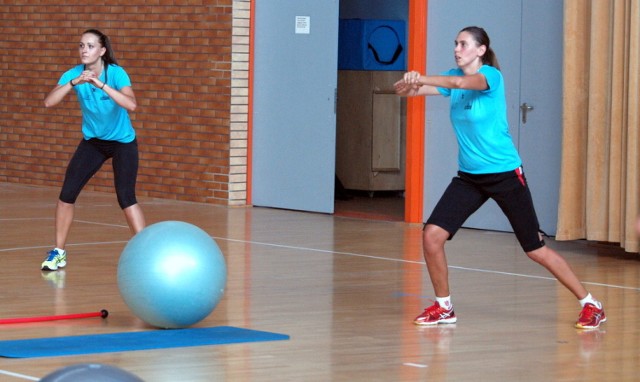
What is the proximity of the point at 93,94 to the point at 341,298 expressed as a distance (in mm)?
2204

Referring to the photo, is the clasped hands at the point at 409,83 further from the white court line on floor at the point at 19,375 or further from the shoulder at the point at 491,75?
the white court line on floor at the point at 19,375

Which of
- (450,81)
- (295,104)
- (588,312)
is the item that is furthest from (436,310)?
(295,104)

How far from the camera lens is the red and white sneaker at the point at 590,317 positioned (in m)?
7.52

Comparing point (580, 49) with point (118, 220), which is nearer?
point (580, 49)

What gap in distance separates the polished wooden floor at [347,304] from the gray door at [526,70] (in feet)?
1.76

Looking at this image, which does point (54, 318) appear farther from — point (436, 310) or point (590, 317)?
point (590, 317)

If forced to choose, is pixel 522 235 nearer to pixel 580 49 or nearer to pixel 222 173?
pixel 580 49

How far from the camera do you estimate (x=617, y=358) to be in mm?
6750

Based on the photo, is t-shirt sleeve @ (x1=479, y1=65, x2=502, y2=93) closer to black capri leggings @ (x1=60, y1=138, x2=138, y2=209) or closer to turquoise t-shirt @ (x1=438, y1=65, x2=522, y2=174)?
turquoise t-shirt @ (x1=438, y1=65, x2=522, y2=174)

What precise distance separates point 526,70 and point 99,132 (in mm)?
4459

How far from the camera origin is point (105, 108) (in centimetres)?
909

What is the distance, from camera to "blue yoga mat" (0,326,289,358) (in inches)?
254

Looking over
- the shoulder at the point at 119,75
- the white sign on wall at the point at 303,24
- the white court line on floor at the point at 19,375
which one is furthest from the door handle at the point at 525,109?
the white court line on floor at the point at 19,375

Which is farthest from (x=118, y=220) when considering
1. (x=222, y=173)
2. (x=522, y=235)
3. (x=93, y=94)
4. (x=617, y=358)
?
(x=617, y=358)
